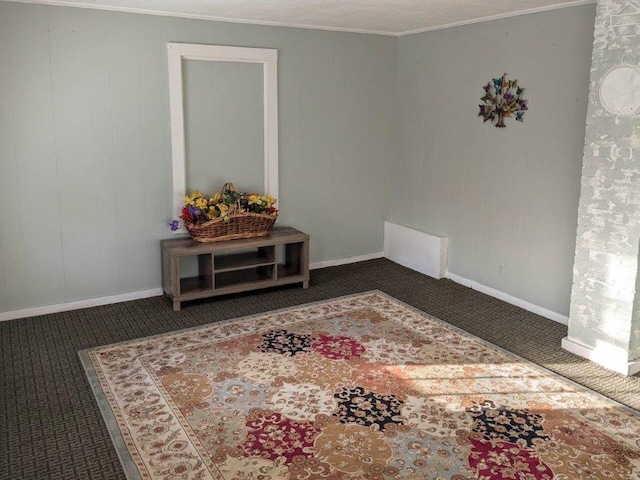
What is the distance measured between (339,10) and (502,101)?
1530mm

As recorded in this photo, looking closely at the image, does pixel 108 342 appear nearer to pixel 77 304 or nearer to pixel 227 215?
pixel 77 304

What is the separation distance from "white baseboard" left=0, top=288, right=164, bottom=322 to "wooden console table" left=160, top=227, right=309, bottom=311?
6.9 inches

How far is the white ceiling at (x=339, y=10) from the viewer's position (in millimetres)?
4277

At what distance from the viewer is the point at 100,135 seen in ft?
15.4

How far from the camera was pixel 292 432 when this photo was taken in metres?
3.02

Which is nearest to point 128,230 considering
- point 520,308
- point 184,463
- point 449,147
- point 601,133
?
point 184,463

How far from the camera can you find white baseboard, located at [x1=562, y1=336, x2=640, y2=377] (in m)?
3.69

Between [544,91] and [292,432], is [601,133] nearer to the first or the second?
[544,91]

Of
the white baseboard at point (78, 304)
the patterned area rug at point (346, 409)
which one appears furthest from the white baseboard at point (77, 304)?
the patterned area rug at point (346, 409)

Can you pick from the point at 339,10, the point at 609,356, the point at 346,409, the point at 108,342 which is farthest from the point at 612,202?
the point at 108,342

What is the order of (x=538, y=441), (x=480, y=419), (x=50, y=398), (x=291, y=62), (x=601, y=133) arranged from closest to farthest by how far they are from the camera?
(x=538, y=441), (x=480, y=419), (x=50, y=398), (x=601, y=133), (x=291, y=62)

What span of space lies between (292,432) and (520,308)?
2.63 m

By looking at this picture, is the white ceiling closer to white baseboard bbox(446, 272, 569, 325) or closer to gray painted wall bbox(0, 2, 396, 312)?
gray painted wall bbox(0, 2, 396, 312)

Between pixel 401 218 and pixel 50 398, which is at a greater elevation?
pixel 401 218
